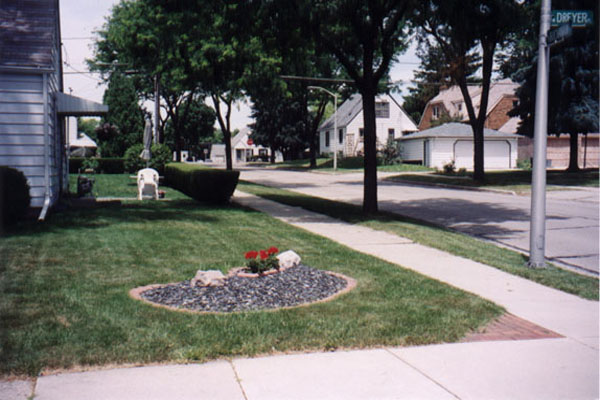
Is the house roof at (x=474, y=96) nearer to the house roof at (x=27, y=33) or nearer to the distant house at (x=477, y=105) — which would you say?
the distant house at (x=477, y=105)

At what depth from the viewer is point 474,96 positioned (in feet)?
201

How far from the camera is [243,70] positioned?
30.2 m

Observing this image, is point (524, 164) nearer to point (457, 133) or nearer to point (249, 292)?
point (457, 133)

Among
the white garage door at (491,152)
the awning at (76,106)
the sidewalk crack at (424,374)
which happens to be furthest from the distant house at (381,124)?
the sidewalk crack at (424,374)

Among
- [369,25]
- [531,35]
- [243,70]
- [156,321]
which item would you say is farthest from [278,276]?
[531,35]

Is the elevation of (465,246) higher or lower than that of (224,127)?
lower

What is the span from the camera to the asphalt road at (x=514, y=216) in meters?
11.3

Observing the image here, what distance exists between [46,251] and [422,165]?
46.4 meters

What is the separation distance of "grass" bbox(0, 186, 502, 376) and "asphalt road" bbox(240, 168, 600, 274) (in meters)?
4.08

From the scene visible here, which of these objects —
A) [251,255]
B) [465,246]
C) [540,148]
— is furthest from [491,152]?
[251,255]

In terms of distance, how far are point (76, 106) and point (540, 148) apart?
12.2 meters

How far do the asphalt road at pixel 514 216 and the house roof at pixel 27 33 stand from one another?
34.2ft

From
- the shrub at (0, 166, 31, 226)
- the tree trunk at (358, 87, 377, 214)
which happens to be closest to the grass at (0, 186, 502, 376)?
the shrub at (0, 166, 31, 226)

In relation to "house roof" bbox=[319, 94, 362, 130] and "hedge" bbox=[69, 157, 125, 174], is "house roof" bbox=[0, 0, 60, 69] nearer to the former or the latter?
"hedge" bbox=[69, 157, 125, 174]
